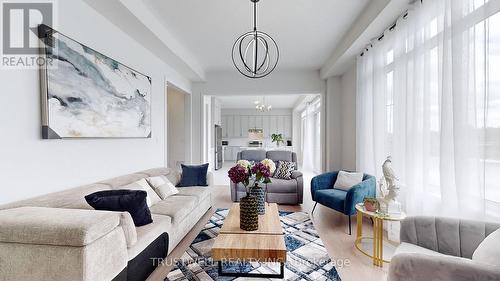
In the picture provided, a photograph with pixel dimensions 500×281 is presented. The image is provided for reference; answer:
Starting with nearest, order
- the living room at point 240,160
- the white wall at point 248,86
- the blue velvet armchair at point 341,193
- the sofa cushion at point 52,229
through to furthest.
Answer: the sofa cushion at point 52,229
the living room at point 240,160
the blue velvet armchair at point 341,193
the white wall at point 248,86

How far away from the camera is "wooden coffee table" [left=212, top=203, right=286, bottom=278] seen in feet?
6.07

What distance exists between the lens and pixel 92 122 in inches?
100.0

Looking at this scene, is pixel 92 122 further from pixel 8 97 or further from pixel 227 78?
pixel 227 78

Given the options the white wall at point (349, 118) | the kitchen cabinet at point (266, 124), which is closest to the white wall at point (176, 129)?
the white wall at point (349, 118)

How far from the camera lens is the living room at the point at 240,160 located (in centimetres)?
160

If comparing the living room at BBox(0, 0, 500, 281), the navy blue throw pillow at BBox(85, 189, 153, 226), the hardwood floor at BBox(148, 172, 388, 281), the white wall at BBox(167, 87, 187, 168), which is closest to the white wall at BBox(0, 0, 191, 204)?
the living room at BBox(0, 0, 500, 281)

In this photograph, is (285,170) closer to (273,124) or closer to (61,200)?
(61,200)

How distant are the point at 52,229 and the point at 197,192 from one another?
85.7 inches

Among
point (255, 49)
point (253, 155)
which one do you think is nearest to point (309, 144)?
point (253, 155)

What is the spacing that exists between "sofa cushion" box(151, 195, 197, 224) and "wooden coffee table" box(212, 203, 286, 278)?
581 mm

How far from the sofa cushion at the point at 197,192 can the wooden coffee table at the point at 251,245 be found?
Answer: 99 centimetres

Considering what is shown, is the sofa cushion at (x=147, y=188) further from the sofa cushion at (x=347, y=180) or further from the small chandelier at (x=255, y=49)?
the sofa cushion at (x=347, y=180)

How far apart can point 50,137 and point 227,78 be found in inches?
168

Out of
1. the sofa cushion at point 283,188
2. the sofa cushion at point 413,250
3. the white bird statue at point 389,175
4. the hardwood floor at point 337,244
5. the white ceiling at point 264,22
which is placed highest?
the white ceiling at point 264,22
